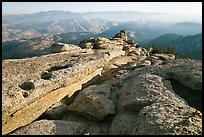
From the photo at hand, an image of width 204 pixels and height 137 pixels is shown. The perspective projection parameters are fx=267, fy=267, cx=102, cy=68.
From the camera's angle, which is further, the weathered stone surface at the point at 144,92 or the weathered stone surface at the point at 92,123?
the weathered stone surface at the point at 144,92

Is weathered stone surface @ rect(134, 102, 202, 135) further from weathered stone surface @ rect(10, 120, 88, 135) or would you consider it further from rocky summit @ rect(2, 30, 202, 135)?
weathered stone surface @ rect(10, 120, 88, 135)

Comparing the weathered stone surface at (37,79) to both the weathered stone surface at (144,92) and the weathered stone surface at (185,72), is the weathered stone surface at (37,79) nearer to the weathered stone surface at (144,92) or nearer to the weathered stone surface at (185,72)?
the weathered stone surface at (144,92)

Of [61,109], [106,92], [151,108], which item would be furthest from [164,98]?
[61,109]

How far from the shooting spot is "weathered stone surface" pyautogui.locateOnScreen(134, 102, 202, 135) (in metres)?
13.4

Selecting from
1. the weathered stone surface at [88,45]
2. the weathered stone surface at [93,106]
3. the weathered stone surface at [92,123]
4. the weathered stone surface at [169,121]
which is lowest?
the weathered stone surface at [88,45]

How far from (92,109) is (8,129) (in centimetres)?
584

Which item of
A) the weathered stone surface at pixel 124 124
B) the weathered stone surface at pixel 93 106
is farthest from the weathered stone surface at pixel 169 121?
the weathered stone surface at pixel 93 106

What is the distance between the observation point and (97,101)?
19.5m

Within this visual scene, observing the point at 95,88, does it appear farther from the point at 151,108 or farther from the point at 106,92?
the point at 151,108

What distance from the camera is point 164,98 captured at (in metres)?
18.0

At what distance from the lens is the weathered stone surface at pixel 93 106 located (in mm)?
18797

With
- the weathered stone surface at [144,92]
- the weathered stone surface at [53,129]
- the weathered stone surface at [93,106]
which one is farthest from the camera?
the weathered stone surface at [93,106]

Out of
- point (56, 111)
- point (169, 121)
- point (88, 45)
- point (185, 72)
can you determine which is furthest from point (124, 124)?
point (88, 45)

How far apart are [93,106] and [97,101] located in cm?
55
